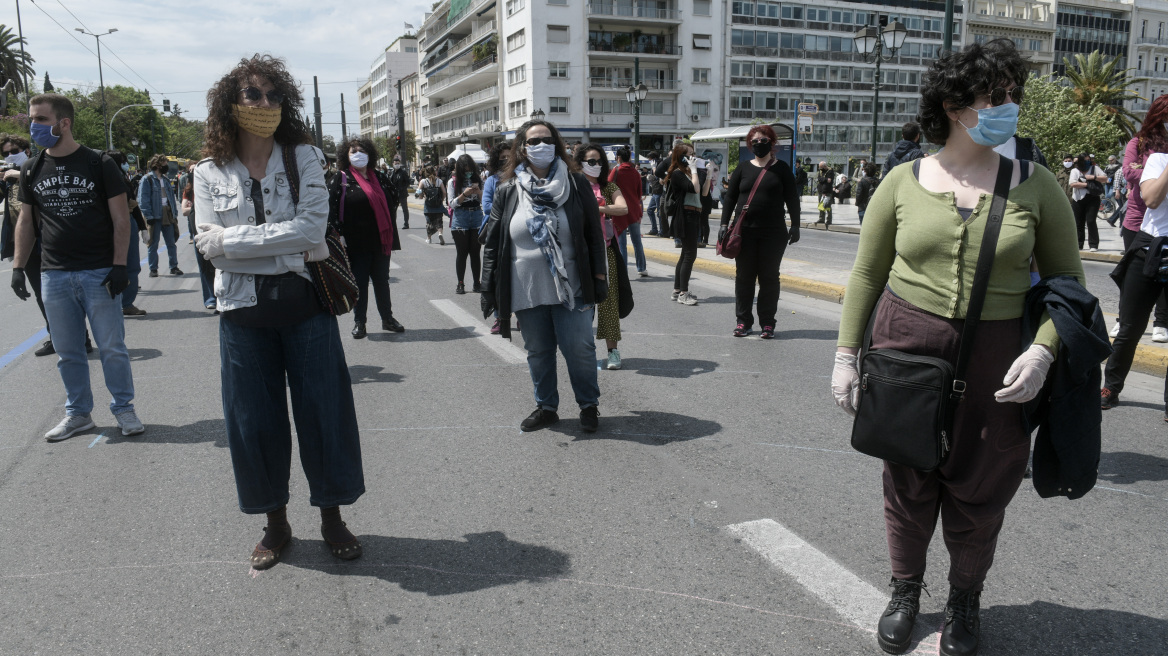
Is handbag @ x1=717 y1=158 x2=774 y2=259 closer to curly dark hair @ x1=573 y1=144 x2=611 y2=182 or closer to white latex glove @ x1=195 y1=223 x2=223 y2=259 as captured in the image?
curly dark hair @ x1=573 y1=144 x2=611 y2=182

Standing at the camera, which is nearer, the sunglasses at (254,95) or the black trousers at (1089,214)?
the sunglasses at (254,95)

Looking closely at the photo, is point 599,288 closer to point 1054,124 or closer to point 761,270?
point 761,270

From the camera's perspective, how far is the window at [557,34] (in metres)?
61.7

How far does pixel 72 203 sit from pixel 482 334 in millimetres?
3947

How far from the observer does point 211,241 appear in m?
3.01

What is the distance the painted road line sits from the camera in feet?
23.4

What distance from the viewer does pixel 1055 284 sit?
2301mm

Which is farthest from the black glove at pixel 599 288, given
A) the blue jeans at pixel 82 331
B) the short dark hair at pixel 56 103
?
the short dark hair at pixel 56 103

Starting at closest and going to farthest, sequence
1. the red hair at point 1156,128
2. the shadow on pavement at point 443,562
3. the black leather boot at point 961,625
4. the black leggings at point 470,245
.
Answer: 1. the black leather boot at point 961,625
2. the shadow on pavement at point 443,562
3. the red hair at point 1156,128
4. the black leggings at point 470,245

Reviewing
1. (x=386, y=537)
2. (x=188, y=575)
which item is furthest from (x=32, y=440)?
(x=386, y=537)

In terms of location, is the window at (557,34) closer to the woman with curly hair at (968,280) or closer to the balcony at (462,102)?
the balcony at (462,102)

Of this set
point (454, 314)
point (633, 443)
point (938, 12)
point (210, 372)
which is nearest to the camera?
point (633, 443)

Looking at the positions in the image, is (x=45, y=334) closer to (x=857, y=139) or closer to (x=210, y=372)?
(x=210, y=372)

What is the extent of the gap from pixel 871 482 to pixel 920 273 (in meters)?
1.89
